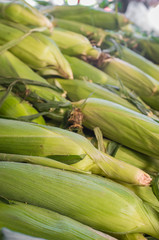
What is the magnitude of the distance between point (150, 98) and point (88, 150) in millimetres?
654

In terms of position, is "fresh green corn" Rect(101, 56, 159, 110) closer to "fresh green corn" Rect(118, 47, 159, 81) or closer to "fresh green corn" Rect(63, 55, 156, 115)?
"fresh green corn" Rect(63, 55, 156, 115)

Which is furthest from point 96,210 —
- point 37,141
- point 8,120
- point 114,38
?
point 114,38

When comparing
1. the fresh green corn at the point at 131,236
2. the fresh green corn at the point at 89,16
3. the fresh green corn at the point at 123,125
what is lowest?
the fresh green corn at the point at 131,236

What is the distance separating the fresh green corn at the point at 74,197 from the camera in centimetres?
60

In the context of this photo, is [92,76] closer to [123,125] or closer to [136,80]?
[136,80]

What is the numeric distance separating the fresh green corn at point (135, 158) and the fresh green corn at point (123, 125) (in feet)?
0.08

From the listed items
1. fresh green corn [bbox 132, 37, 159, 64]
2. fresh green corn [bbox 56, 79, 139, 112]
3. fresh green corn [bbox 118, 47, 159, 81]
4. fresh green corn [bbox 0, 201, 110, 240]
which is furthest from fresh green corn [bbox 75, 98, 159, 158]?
fresh green corn [bbox 132, 37, 159, 64]

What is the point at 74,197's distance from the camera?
61 centimetres

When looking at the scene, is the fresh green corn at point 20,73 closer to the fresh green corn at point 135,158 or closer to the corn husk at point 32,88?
the corn husk at point 32,88

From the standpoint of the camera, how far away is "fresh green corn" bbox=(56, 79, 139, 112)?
1044 mm

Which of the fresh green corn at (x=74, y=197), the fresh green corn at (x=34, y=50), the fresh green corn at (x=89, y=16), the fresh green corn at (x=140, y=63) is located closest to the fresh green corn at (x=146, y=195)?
the fresh green corn at (x=74, y=197)

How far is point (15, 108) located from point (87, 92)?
1.00 ft

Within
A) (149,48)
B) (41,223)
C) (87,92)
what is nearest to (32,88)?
(87,92)

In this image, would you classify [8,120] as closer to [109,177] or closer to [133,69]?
[109,177]
